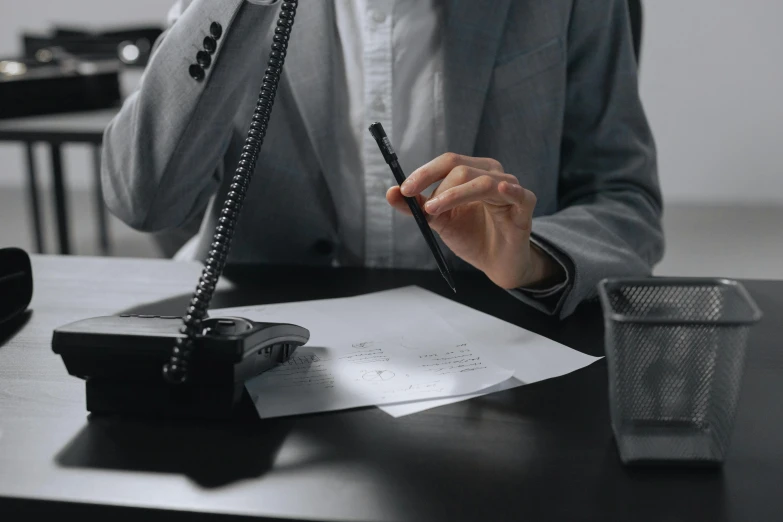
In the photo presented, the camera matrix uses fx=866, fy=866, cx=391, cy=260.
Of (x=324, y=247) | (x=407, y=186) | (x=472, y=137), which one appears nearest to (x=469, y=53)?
(x=472, y=137)

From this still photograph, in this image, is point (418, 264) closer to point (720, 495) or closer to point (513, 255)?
point (513, 255)

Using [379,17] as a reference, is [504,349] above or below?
below

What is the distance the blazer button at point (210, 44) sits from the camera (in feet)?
3.11

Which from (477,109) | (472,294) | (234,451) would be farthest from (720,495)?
(477,109)

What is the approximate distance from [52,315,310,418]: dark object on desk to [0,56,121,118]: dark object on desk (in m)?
1.58

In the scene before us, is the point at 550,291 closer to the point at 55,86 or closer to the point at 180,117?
the point at 180,117

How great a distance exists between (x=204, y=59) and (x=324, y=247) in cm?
31

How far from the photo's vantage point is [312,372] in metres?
0.70

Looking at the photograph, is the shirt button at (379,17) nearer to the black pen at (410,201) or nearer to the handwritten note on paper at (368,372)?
the black pen at (410,201)

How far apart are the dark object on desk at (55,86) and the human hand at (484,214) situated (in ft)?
A: 4.98

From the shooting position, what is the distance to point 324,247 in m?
1.15

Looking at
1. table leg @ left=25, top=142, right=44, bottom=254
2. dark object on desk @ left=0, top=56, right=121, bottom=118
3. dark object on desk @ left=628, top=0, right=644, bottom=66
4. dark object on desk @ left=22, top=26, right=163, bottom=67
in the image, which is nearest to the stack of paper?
dark object on desk @ left=628, top=0, right=644, bottom=66

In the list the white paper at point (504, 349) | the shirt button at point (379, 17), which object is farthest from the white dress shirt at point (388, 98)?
the white paper at point (504, 349)

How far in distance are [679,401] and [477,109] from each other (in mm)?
621
